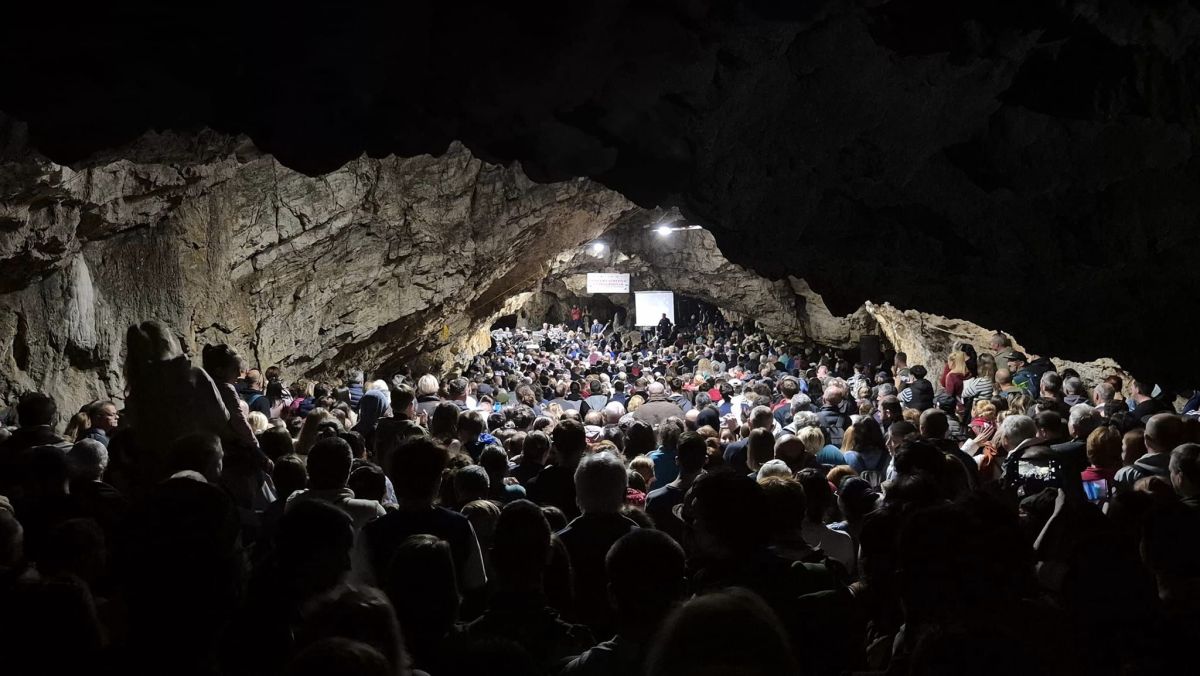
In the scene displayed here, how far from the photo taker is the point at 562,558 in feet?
10.3

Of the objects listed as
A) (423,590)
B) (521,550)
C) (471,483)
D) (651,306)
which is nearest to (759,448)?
(471,483)

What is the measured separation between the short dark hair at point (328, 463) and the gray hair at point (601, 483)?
3.60ft

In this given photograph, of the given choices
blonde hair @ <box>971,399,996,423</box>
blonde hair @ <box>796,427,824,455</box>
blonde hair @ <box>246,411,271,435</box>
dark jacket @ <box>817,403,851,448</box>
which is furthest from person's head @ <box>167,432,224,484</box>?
blonde hair @ <box>971,399,996,423</box>

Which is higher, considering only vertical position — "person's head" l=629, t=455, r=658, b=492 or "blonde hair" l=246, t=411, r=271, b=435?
"blonde hair" l=246, t=411, r=271, b=435

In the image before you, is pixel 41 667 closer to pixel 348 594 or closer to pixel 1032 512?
pixel 348 594

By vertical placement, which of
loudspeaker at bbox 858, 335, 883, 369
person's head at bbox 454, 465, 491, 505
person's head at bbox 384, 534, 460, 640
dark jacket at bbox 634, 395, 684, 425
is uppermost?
loudspeaker at bbox 858, 335, 883, 369

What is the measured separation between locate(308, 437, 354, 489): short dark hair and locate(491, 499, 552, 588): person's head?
1.34 metres

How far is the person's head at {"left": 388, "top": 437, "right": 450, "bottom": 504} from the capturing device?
3432 mm

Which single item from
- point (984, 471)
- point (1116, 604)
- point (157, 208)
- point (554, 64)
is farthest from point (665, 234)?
point (1116, 604)

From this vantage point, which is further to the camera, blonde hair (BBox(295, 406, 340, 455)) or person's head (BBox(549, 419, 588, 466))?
blonde hair (BBox(295, 406, 340, 455))

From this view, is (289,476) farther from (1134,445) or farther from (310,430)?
(1134,445)

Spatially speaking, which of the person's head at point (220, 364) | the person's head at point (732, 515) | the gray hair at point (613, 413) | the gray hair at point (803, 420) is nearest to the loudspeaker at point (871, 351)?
the gray hair at point (613, 413)

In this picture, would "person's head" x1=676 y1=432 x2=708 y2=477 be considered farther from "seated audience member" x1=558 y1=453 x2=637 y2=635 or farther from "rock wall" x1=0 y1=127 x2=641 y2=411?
"rock wall" x1=0 y1=127 x2=641 y2=411

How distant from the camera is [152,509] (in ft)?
8.04
